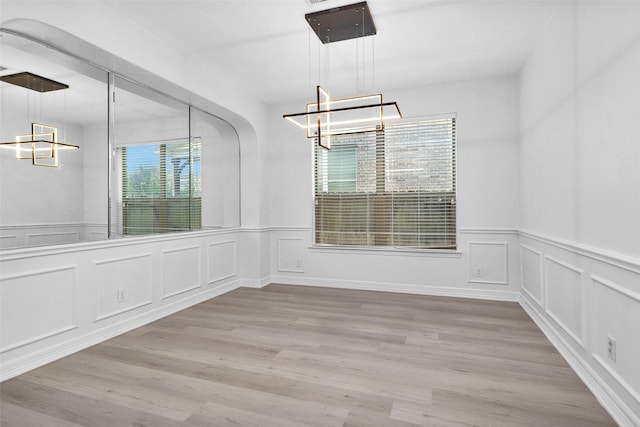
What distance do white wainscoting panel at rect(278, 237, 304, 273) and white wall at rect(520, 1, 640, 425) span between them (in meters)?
3.13

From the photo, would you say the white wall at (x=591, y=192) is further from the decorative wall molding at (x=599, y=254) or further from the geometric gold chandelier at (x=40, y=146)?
the geometric gold chandelier at (x=40, y=146)

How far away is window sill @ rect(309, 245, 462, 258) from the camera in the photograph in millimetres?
4629

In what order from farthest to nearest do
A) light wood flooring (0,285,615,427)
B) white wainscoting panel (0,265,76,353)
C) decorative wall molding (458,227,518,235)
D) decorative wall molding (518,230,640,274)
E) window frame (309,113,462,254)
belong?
1. window frame (309,113,462,254)
2. decorative wall molding (458,227,518,235)
3. white wainscoting panel (0,265,76,353)
4. light wood flooring (0,285,615,427)
5. decorative wall molding (518,230,640,274)

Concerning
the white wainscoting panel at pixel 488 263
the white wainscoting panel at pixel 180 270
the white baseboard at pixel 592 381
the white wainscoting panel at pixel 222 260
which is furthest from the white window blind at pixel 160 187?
the white baseboard at pixel 592 381

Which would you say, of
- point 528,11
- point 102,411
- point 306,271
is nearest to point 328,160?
point 306,271

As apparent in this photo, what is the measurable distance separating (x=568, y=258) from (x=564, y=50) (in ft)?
5.35

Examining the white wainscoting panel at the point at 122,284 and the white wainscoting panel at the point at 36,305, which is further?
the white wainscoting panel at the point at 122,284

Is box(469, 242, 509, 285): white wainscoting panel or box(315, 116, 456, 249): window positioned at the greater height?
box(315, 116, 456, 249): window

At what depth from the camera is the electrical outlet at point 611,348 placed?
6.51ft

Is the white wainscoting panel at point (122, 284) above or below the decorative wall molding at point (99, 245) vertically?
below

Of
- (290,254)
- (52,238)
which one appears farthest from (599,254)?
(290,254)

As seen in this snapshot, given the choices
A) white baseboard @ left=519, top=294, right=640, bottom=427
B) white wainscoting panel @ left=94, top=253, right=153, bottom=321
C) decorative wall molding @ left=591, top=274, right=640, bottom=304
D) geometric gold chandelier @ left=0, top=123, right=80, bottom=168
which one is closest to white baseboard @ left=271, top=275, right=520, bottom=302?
white baseboard @ left=519, top=294, right=640, bottom=427

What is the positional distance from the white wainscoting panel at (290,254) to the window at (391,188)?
0.33m

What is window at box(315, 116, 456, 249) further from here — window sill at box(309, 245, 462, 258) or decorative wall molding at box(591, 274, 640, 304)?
decorative wall molding at box(591, 274, 640, 304)
